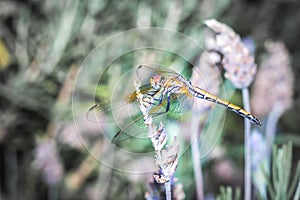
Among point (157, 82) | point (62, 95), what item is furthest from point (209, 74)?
point (62, 95)

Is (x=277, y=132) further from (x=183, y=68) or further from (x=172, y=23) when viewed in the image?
(x=183, y=68)

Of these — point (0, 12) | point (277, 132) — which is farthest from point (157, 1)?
point (277, 132)

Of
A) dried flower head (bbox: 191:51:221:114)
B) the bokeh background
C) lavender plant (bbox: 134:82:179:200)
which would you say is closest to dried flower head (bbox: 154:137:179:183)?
lavender plant (bbox: 134:82:179:200)

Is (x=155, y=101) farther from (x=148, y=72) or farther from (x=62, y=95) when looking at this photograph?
(x=62, y=95)

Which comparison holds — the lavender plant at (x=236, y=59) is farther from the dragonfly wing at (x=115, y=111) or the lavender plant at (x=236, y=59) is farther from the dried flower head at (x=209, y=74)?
the dragonfly wing at (x=115, y=111)

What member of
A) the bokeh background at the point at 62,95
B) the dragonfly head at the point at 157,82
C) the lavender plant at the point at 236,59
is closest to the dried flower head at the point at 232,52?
the lavender plant at the point at 236,59
